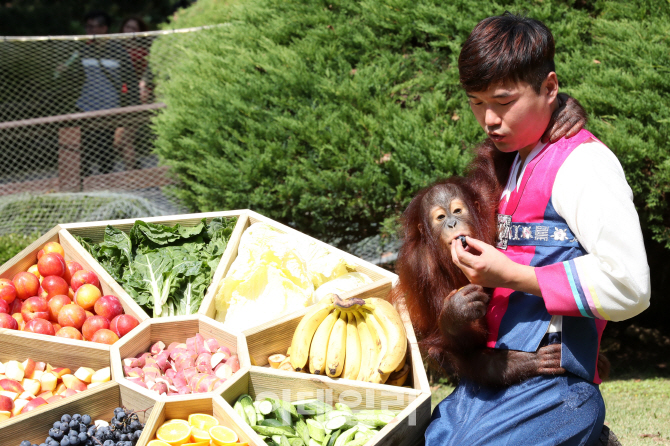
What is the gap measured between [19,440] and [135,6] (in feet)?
64.9

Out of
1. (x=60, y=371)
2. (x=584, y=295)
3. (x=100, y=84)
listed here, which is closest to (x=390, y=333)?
(x=584, y=295)

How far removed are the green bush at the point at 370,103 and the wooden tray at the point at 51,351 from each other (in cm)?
200

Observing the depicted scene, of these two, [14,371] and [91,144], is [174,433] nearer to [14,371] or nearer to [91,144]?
[14,371]

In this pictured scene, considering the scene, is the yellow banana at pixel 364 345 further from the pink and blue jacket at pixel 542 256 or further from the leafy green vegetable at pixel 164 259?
the leafy green vegetable at pixel 164 259

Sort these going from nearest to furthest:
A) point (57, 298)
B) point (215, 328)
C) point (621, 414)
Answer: point (215, 328), point (57, 298), point (621, 414)

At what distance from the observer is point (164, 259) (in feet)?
9.70

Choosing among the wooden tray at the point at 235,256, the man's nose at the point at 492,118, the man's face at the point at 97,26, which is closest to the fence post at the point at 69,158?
the man's face at the point at 97,26

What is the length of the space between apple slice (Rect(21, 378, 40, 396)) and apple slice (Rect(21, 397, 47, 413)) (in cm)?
10

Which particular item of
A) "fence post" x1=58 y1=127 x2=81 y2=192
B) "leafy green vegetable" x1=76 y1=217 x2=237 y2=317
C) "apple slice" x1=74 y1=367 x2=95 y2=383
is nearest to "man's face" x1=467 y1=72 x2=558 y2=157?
"leafy green vegetable" x1=76 y1=217 x2=237 y2=317

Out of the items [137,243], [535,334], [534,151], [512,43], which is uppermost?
[512,43]

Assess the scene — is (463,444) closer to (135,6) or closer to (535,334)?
(535,334)

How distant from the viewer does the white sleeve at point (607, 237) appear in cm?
157

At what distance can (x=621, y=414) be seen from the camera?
3328 millimetres

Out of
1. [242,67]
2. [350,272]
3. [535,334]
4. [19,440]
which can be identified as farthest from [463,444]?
[242,67]
